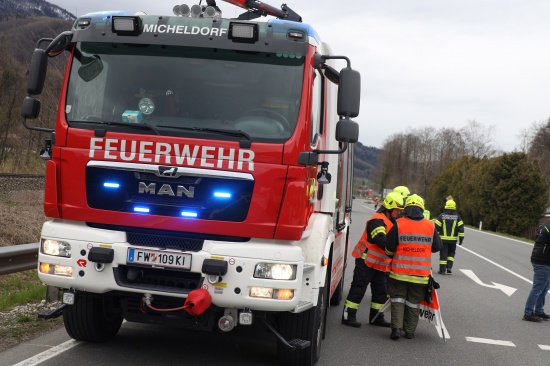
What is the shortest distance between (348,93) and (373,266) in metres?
3.36

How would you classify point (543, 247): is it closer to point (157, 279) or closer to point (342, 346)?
point (342, 346)

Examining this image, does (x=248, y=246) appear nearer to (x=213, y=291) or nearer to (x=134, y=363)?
(x=213, y=291)

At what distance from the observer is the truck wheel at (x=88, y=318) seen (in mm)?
6281

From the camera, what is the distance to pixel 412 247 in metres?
7.91

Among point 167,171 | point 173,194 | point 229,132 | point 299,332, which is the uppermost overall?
point 229,132

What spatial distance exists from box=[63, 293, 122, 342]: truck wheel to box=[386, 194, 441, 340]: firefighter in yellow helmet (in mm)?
3248

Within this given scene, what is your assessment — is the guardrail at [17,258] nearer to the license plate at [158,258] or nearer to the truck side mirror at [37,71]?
the truck side mirror at [37,71]

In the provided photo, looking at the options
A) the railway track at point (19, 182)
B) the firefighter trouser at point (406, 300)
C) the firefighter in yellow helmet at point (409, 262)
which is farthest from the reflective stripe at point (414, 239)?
→ the railway track at point (19, 182)

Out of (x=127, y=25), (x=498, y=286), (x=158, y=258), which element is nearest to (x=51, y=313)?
(x=158, y=258)

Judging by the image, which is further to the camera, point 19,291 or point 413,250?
point 19,291

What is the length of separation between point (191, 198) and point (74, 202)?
96cm

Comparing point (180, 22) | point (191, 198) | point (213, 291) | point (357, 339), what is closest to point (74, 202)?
point (191, 198)

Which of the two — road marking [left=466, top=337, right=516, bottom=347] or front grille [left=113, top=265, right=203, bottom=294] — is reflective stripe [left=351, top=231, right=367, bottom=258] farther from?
front grille [left=113, top=265, right=203, bottom=294]

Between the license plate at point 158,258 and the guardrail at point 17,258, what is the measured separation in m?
2.36
